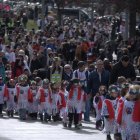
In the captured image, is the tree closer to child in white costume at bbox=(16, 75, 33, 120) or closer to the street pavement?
child in white costume at bbox=(16, 75, 33, 120)

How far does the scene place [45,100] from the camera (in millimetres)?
23562

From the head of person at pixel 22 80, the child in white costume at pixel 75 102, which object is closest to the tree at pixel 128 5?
the head of person at pixel 22 80

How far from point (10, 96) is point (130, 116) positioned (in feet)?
30.8

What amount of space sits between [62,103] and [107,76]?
63.9 inches

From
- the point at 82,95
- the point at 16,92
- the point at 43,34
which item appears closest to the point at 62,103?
the point at 82,95

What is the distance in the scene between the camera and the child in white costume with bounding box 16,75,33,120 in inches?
945

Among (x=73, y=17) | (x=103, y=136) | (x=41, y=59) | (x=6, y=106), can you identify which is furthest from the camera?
(x=73, y=17)

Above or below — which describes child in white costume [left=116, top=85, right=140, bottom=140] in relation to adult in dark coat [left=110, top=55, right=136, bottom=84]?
below

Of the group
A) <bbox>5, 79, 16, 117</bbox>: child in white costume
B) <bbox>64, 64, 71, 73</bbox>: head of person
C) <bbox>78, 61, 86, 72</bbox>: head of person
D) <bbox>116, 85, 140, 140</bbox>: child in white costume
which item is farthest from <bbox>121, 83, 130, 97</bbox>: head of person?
<bbox>5, 79, 16, 117</bbox>: child in white costume

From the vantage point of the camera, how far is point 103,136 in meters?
20.2

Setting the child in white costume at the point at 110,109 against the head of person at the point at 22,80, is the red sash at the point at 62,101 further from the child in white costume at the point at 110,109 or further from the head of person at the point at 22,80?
the child in white costume at the point at 110,109

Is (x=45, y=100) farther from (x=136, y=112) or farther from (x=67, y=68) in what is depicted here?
(x=136, y=112)

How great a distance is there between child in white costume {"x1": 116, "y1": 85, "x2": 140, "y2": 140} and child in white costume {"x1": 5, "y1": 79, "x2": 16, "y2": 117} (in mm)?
8816

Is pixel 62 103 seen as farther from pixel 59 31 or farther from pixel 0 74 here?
pixel 59 31
